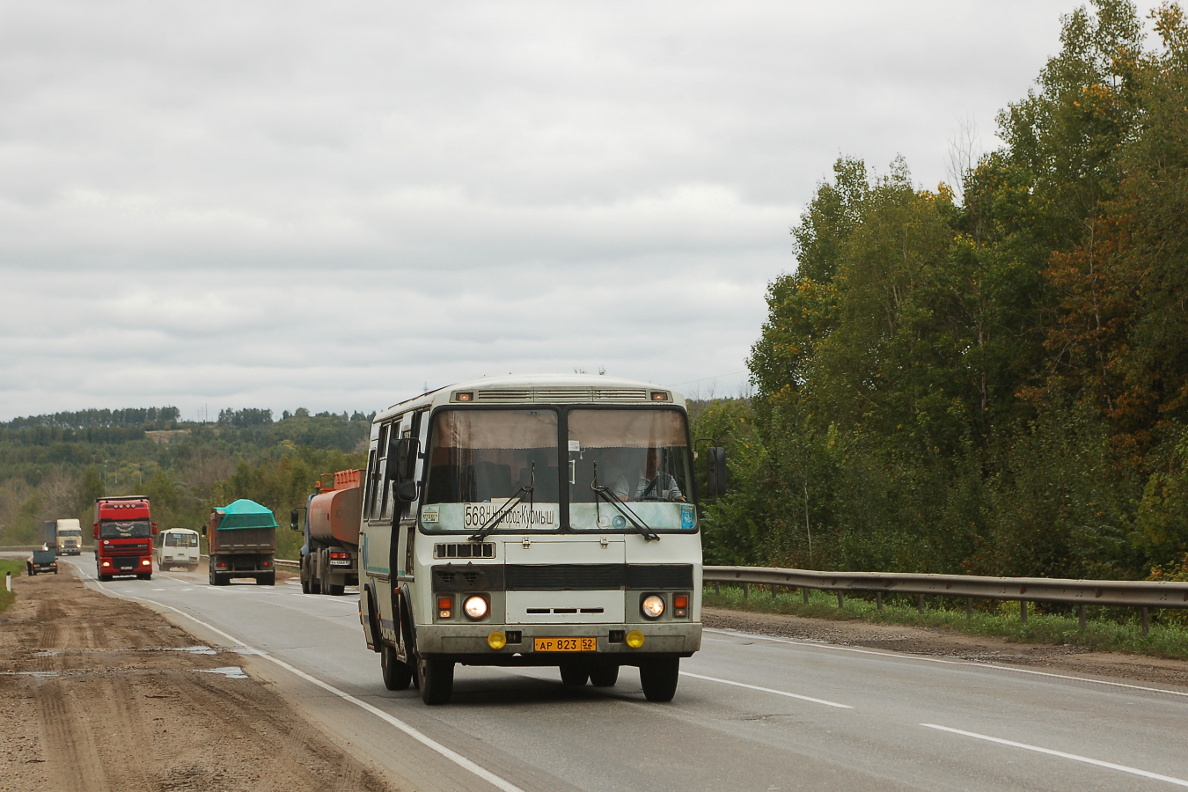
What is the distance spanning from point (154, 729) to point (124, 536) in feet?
189

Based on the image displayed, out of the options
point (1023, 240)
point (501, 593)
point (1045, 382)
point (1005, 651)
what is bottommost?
point (1005, 651)

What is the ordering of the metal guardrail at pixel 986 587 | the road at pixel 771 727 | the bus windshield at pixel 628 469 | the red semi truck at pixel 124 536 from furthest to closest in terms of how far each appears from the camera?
1. the red semi truck at pixel 124 536
2. the metal guardrail at pixel 986 587
3. the bus windshield at pixel 628 469
4. the road at pixel 771 727

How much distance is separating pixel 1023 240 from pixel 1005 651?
33099 mm

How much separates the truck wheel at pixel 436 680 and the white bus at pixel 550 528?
2 centimetres

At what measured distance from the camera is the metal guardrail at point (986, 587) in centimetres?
1861

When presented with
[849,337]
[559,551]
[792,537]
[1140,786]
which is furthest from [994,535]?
[849,337]

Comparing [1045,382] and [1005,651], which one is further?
[1045,382]

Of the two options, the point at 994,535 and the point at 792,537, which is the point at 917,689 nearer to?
the point at 994,535

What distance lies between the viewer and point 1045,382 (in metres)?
46.4

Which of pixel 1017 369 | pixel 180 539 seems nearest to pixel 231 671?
pixel 1017 369

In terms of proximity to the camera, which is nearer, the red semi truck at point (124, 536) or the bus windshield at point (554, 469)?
the bus windshield at point (554, 469)

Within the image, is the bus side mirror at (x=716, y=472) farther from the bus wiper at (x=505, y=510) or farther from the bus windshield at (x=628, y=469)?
the bus wiper at (x=505, y=510)

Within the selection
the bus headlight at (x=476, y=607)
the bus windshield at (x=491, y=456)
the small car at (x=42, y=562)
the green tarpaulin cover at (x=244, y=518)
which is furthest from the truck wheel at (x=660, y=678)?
the small car at (x=42, y=562)

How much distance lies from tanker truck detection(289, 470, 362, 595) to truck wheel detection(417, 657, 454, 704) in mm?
24743
